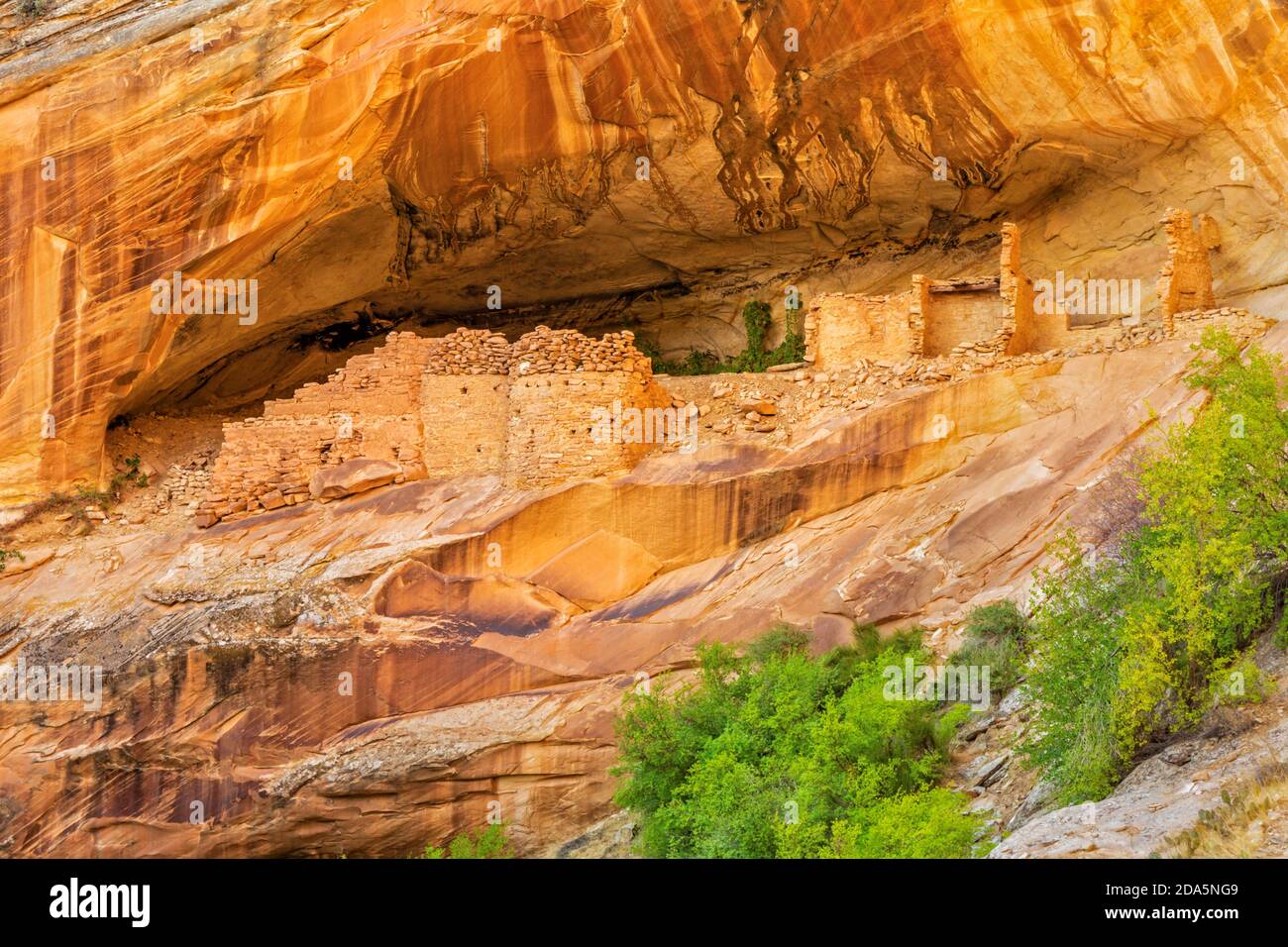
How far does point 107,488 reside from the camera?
2139cm

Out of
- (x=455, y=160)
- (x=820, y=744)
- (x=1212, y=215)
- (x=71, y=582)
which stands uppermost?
(x=455, y=160)

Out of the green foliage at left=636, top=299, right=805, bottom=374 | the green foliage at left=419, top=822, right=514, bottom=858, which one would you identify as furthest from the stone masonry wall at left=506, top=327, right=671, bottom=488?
the green foliage at left=419, top=822, right=514, bottom=858

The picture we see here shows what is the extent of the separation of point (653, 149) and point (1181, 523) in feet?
34.6

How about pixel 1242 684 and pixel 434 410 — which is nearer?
pixel 1242 684

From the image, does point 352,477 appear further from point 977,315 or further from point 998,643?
point 998,643

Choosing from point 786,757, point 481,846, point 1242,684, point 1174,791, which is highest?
point 1242,684

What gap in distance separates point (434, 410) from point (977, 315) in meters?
7.16

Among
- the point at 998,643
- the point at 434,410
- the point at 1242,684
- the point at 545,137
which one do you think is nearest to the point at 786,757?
the point at 998,643

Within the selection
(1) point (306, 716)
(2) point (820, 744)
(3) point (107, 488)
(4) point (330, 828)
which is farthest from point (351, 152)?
(2) point (820, 744)

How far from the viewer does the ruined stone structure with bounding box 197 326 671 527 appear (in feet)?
63.7

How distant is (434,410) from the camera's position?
20.1 meters

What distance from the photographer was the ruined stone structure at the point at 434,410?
764 inches

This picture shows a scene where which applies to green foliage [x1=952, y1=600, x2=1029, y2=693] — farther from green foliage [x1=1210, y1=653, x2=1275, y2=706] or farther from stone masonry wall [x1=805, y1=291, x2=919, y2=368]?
stone masonry wall [x1=805, y1=291, x2=919, y2=368]
